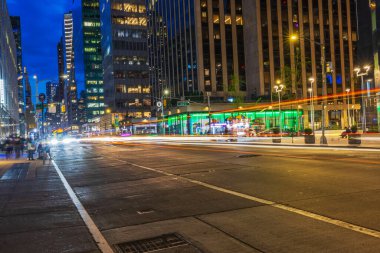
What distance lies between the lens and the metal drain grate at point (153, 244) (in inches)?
245

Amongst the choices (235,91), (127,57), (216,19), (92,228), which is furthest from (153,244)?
(127,57)

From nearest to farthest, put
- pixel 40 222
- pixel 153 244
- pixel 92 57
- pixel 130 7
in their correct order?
pixel 153 244
pixel 40 222
pixel 130 7
pixel 92 57

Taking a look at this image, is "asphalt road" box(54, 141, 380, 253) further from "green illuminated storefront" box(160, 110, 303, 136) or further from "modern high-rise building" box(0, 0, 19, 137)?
"green illuminated storefront" box(160, 110, 303, 136)

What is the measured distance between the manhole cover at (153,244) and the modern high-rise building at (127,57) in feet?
392

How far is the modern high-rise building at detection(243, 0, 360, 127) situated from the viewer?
7731cm

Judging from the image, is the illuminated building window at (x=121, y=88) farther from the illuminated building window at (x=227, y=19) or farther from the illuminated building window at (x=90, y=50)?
the illuminated building window at (x=90, y=50)

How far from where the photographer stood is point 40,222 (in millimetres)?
8422

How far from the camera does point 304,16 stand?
81.0m

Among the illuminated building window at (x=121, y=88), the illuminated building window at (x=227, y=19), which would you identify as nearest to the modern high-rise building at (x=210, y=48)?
the illuminated building window at (x=227, y=19)

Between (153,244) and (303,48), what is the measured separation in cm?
7961

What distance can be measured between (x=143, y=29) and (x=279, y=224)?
5120 inches

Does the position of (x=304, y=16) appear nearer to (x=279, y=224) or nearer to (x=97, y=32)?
(x=279, y=224)

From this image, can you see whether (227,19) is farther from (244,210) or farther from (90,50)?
(90,50)

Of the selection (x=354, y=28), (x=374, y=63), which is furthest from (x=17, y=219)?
(x=354, y=28)
